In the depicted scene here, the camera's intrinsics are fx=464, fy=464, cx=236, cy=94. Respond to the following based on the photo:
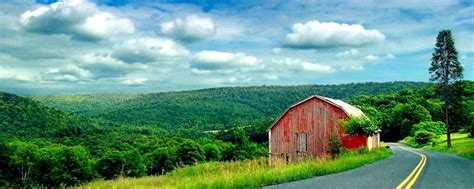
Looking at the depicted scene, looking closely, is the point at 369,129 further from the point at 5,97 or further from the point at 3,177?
the point at 5,97

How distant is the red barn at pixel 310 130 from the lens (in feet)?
128

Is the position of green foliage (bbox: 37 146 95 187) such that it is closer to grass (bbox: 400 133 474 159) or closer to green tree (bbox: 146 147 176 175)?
green tree (bbox: 146 147 176 175)

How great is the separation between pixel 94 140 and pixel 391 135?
74.0 meters

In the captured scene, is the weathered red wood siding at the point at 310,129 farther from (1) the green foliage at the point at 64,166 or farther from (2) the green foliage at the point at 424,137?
(2) the green foliage at the point at 424,137

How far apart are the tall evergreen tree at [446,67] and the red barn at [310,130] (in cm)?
1356

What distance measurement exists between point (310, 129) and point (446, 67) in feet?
66.1

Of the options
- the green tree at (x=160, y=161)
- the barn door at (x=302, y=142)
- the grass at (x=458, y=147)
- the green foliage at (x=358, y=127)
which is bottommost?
the green tree at (x=160, y=161)

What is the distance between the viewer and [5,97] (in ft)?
486

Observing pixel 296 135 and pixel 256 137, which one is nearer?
pixel 296 135

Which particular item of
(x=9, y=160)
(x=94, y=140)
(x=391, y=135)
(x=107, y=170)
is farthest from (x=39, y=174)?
(x=391, y=135)

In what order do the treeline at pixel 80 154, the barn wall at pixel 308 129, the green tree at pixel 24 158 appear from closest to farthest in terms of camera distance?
1. the barn wall at pixel 308 129
2. the green tree at pixel 24 158
3. the treeline at pixel 80 154

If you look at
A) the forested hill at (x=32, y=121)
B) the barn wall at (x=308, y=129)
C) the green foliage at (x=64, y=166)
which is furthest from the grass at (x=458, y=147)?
the forested hill at (x=32, y=121)

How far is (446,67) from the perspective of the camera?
51.1 meters

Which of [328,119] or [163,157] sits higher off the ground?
[328,119]
